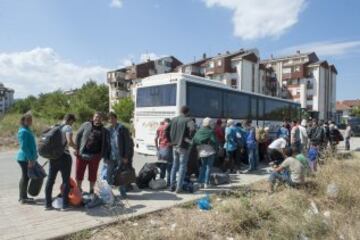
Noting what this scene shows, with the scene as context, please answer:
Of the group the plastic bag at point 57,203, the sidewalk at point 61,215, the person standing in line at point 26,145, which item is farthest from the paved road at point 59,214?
the person standing in line at point 26,145

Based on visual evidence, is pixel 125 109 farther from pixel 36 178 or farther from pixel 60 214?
pixel 60 214

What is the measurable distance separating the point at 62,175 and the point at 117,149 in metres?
1.23

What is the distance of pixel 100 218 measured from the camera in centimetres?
551

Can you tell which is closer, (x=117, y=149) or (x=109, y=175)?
(x=117, y=149)

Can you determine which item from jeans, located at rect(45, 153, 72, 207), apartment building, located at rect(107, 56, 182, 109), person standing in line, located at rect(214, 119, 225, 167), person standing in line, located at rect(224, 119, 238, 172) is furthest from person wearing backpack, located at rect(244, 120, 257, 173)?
apartment building, located at rect(107, 56, 182, 109)

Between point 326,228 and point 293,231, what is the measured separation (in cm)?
59

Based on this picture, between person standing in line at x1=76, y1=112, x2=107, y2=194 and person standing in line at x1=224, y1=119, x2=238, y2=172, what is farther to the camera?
person standing in line at x1=224, y1=119, x2=238, y2=172

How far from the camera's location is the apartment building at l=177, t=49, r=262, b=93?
64.2 metres

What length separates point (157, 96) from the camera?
12.0 meters

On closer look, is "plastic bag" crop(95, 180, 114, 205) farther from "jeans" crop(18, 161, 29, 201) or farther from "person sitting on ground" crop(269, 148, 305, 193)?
"person sitting on ground" crop(269, 148, 305, 193)

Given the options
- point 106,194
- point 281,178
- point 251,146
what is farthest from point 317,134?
point 106,194

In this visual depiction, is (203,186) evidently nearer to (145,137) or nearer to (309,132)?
(145,137)

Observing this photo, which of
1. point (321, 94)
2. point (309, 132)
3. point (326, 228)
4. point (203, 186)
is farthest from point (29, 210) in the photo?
point (321, 94)

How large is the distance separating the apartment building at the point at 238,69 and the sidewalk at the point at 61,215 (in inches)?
2288
